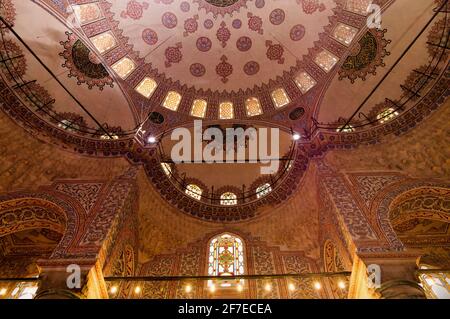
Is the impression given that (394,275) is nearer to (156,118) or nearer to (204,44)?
(156,118)

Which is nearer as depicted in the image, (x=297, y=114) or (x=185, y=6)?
(x=297, y=114)

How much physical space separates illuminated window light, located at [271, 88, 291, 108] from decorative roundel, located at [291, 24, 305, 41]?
2066mm

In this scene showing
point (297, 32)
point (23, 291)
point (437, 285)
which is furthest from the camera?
point (297, 32)

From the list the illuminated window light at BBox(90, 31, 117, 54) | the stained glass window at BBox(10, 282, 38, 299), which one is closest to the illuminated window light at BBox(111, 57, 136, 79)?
the illuminated window light at BBox(90, 31, 117, 54)

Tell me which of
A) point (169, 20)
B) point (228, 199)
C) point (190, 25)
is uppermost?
point (190, 25)

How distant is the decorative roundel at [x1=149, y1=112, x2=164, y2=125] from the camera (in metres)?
11.9

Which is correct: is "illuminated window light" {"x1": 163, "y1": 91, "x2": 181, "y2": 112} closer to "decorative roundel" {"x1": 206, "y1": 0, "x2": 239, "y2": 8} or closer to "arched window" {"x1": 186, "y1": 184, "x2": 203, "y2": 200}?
"arched window" {"x1": 186, "y1": 184, "x2": 203, "y2": 200}

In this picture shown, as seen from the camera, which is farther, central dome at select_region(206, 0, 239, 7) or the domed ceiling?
central dome at select_region(206, 0, 239, 7)

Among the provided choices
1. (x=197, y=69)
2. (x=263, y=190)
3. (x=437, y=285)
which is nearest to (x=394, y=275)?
(x=437, y=285)

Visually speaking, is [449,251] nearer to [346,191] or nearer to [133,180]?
[346,191]

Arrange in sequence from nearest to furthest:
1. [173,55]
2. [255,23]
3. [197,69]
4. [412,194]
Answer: [412,194] < [173,55] < [255,23] < [197,69]

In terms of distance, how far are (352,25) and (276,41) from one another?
2.93 meters

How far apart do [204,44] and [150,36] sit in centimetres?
224

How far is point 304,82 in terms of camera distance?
40.6 feet
